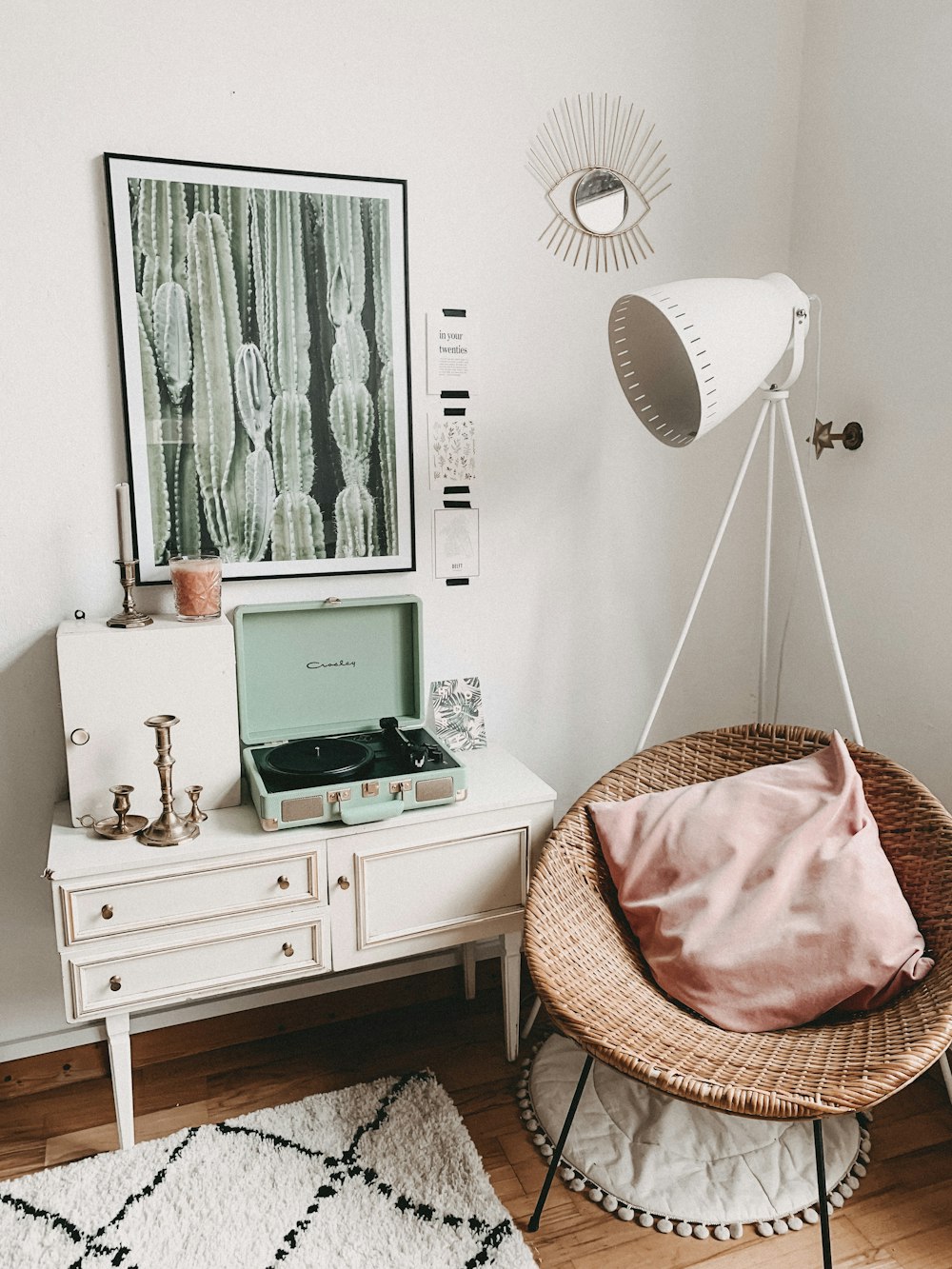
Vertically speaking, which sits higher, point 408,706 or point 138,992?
point 408,706

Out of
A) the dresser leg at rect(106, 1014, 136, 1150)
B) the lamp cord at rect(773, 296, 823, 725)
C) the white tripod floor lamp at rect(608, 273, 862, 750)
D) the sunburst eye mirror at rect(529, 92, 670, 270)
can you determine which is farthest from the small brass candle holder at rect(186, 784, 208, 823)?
the sunburst eye mirror at rect(529, 92, 670, 270)

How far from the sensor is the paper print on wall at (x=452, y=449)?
6.82ft

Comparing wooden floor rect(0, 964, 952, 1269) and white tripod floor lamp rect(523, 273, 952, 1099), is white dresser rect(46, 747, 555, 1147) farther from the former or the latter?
white tripod floor lamp rect(523, 273, 952, 1099)

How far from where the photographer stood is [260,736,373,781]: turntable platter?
69.7 inches

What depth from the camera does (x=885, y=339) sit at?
2062 mm

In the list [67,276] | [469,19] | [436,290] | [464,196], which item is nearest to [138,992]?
[67,276]

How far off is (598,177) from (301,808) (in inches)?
59.5

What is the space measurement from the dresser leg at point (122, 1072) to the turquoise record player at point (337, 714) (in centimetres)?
45

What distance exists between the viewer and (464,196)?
79.0 inches

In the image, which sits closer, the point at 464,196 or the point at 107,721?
the point at 107,721

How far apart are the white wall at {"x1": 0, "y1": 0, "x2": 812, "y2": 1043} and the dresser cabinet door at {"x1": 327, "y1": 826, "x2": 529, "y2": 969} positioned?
1.44 ft

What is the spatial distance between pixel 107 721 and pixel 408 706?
65 centimetres

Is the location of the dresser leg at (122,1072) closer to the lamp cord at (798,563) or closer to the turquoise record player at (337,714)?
the turquoise record player at (337,714)

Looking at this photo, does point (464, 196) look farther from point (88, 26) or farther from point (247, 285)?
point (88, 26)
